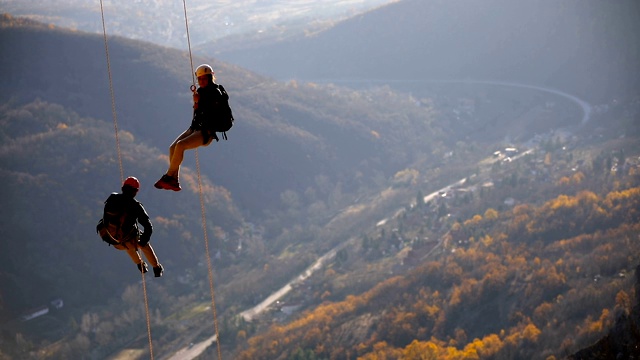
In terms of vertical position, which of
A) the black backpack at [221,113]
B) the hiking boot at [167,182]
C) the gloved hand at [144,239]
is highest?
the black backpack at [221,113]

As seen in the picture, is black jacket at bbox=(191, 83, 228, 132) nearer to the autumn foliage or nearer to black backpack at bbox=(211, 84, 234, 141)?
black backpack at bbox=(211, 84, 234, 141)

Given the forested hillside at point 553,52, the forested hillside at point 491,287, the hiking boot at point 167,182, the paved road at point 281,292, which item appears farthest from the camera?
the forested hillside at point 553,52

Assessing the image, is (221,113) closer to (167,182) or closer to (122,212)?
(167,182)

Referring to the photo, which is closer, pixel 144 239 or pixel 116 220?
pixel 116 220

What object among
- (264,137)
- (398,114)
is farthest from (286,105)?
(398,114)

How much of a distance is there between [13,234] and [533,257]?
219 ft

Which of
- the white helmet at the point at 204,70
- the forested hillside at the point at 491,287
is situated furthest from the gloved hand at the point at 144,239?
the forested hillside at the point at 491,287

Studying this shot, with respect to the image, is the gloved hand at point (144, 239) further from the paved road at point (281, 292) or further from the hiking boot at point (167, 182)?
the paved road at point (281, 292)

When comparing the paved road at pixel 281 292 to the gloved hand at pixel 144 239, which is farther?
the paved road at pixel 281 292

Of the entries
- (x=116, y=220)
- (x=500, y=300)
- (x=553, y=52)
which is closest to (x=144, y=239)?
(x=116, y=220)

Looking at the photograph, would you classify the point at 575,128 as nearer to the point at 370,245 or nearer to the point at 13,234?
the point at 370,245

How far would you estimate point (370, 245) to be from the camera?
97.4m

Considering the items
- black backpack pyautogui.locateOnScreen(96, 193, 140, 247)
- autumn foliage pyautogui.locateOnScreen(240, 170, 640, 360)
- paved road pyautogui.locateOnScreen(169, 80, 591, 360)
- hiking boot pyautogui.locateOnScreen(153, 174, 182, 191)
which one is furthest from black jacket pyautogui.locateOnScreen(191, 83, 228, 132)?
paved road pyautogui.locateOnScreen(169, 80, 591, 360)

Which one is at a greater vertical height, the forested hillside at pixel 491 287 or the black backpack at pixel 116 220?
the black backpack at pixel 116 220
